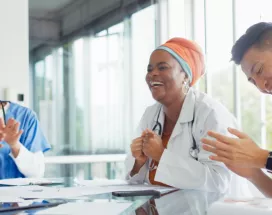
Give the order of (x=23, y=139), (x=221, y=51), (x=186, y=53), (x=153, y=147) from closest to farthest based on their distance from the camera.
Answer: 1. (x=153, y=147)
2. (x=186, y=53)
3. (x=23, y=139)
4. (x=221, y=51)

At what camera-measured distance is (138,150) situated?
6.24 feet

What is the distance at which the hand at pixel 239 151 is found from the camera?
1371mm

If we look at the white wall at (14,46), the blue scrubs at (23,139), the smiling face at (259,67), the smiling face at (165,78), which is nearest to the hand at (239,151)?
the smiling face at (259,67)

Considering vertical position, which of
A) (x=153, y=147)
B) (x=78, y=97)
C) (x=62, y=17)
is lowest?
(x=153, y=147)

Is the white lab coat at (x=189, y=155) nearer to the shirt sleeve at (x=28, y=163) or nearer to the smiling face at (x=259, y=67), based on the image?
the smiling face at (x=259, y=67)

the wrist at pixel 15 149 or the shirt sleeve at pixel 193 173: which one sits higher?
the wrist at pixel 15 149

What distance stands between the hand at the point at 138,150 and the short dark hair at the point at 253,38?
1.90 ft

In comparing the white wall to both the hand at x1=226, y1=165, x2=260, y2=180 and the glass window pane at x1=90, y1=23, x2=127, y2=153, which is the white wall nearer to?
the glass window pane at x1=90, y1=23, x2=127, y2=153

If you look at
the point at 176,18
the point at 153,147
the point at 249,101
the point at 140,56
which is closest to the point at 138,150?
the point at 153,147

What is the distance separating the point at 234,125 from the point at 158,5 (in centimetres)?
243

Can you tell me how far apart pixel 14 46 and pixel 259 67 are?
2269 millimetres

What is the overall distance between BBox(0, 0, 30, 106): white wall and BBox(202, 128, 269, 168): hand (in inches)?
86.8

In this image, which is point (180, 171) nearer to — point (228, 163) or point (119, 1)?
point (228, 163)

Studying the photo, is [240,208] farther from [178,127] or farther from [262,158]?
[178,127]
